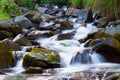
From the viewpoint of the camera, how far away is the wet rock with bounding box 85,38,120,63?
7.69 m

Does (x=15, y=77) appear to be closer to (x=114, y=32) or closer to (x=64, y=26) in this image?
(x=114, y=32)

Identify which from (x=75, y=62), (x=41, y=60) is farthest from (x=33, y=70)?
(x=75, y=62)

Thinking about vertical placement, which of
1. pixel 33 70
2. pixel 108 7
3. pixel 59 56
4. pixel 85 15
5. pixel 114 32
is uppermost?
pixel 85 15

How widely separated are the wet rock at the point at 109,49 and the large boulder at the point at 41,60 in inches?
44.2

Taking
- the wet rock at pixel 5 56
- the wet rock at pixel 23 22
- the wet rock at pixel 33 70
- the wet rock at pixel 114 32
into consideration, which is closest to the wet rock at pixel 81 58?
the wet rock at pixel 33 70

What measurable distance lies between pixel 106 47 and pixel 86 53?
497mm

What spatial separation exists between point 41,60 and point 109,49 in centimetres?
A: 171

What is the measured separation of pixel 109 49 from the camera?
7.74 meters

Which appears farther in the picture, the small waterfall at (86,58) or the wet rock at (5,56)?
the small waterfall at (86,58)

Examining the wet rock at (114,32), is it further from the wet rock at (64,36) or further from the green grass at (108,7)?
the green grass at (108,7)

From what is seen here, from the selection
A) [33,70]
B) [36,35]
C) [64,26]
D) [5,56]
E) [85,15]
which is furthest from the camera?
[85,15]

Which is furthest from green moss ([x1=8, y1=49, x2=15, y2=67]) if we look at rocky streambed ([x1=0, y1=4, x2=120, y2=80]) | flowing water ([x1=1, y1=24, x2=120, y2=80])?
flowing water ([x1=1, y1=24, x2=120, y2=80])

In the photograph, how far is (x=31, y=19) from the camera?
12.5 m

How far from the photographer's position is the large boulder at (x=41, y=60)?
23.3 ft
